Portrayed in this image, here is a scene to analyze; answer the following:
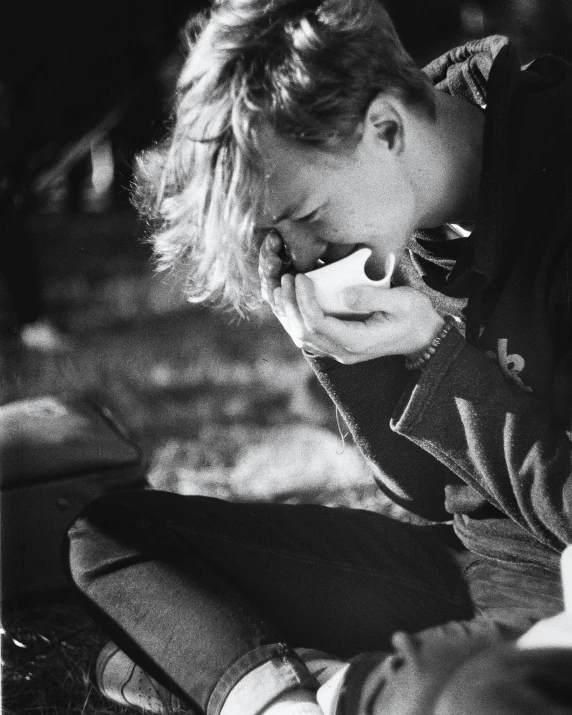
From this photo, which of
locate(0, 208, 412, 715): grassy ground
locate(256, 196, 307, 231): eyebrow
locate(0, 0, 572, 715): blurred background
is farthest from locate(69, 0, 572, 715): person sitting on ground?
locate(0, 0, 572, 715): blurred background

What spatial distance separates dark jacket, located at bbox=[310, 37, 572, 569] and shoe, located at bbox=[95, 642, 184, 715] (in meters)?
0.39

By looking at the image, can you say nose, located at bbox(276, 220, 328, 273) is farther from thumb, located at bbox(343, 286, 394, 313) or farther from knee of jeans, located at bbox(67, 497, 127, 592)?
knee of jeans, located at bbox(67, 497, 127, 592)

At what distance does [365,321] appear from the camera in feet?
2.77

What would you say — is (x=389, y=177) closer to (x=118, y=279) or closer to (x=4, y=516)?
(x=4, y=516)

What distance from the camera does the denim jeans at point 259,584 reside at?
0.79 m

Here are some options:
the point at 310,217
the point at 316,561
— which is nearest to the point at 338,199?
the point at 310,217

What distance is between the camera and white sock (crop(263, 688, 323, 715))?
2.36ft

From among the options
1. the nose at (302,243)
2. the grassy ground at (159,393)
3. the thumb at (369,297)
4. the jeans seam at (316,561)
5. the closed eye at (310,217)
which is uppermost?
the closed eye at (310,217)

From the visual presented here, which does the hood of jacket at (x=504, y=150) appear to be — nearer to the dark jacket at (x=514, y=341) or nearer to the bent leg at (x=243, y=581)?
the dark jacket at (x=514, y=341)

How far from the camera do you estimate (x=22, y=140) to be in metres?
1.74

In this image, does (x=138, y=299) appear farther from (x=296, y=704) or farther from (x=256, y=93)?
(x=296, y=704)

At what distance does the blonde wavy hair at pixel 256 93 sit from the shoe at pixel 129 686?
1.54ft

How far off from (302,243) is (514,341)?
0.23 m

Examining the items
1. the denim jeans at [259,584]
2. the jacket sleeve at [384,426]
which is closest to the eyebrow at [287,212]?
the jacket sleeve at [384,426]
